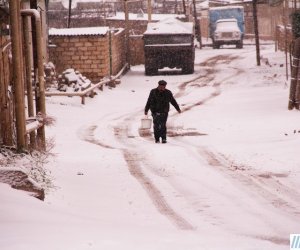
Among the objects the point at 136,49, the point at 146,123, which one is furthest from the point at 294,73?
the point at 136,49

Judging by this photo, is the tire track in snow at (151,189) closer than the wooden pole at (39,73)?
Yes

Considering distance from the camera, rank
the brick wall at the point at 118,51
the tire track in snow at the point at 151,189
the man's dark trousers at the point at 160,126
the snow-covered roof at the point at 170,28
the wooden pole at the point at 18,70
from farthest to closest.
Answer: the snow-covered roof at the point at 170,28 < the brick wall at the point at 118,51 < the man's dark trousers at the point at 160,126 < the wooden pole at the point at 18,70 < the tire track in snow at the point at 151,189

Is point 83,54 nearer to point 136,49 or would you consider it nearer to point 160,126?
point 136,49

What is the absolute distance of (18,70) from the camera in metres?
8.44

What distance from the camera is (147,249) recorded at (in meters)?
4.71

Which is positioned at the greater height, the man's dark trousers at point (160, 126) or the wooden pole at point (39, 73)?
the wooden pole at point (39, 73)

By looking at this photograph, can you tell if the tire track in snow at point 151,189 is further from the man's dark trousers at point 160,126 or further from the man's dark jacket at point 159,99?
the man's dark jacket at point 159,99

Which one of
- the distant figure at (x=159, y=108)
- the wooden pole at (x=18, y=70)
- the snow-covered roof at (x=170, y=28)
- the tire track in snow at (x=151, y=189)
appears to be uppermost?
the snow-covered roof at (x=170, y=28)

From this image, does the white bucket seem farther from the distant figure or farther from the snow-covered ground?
the distant figure

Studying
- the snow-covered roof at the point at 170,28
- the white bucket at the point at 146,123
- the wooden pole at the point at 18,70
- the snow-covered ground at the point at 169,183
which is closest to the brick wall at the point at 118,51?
the snow-covered roof at the point at 170,28

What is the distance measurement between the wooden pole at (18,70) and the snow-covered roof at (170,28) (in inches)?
713

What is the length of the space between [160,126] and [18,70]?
492 cm

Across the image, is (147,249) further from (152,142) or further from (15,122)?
(152,142)

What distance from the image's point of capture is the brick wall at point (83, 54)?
2252 centimetres
